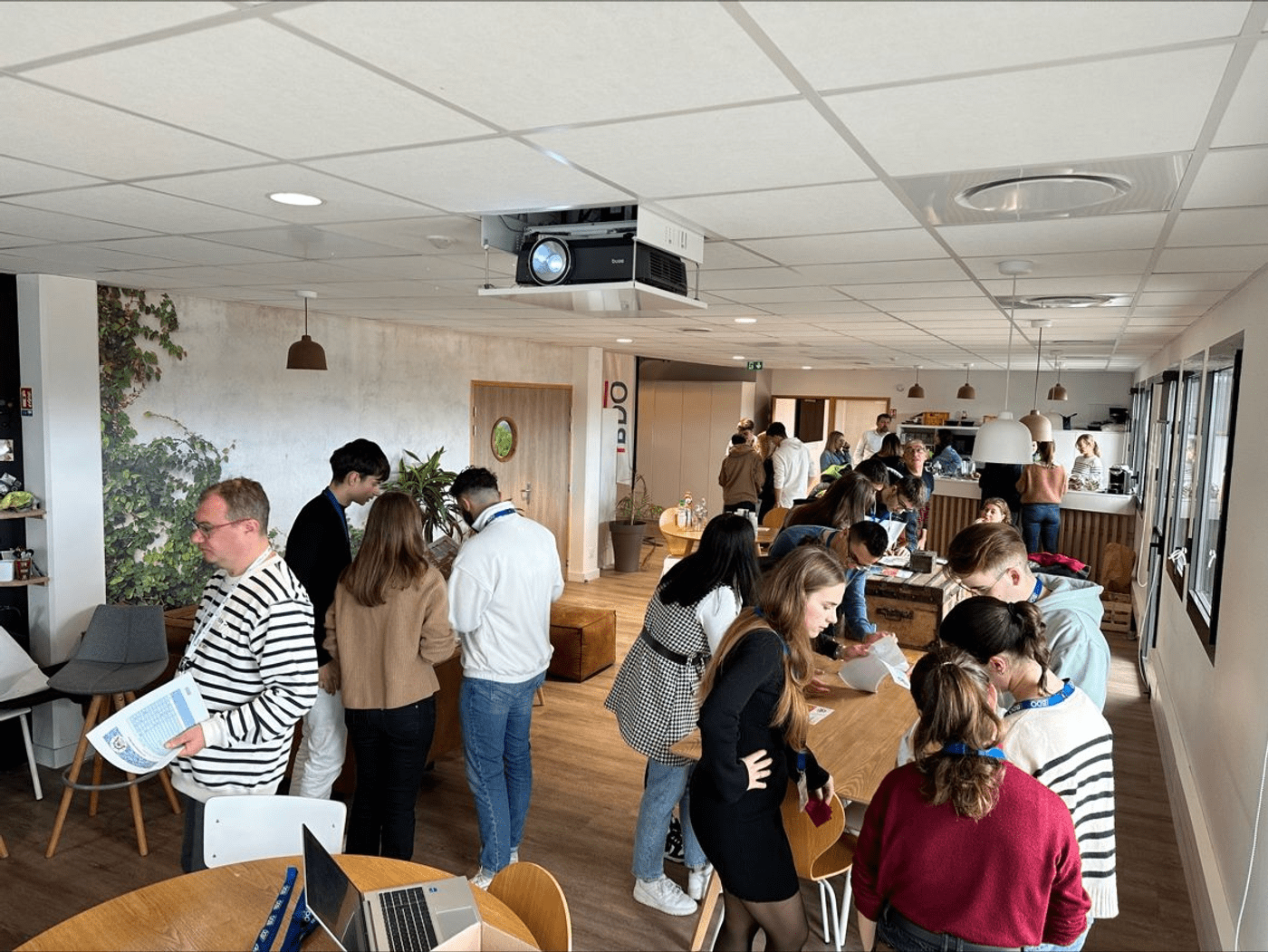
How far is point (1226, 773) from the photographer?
10.9ft

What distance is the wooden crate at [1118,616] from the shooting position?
26.0 feet

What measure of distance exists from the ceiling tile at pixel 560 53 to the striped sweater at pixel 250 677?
1540 millimetres

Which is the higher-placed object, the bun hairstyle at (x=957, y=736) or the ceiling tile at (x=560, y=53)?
the ceiling tile at (x=560, y=53)

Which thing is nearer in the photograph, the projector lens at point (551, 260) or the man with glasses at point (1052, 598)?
the projector lens at point (551, 260)

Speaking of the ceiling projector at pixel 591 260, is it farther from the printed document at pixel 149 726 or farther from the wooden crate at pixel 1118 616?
the wooden crate at pixel 1118 616

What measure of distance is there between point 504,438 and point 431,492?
5.98ft

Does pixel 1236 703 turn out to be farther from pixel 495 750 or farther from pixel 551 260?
pixel 551 260

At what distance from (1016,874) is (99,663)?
14.4 feet

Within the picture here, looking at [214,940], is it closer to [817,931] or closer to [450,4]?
[450,4]

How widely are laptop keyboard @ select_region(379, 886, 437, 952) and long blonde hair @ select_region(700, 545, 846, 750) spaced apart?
92cm

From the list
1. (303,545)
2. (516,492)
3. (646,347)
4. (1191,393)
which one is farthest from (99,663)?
(1191,393)

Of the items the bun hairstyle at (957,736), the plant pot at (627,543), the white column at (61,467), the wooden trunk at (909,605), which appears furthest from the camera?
the plant pot at (627,543)

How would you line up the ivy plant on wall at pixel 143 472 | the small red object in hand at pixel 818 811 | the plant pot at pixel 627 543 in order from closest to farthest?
the small red object in hand at pixel 818 811, the ivy plant on wall at pixel 143 472, the plant pot at pixel 627 543

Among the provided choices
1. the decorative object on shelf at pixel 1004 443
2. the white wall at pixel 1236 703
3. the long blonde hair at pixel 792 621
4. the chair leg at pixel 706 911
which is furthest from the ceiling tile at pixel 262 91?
the decorative object on shelf at pixel 1004 443
